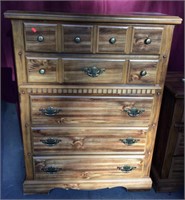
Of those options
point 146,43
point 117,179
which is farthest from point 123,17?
point 117,179

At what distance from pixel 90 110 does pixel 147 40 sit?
0.52 metres

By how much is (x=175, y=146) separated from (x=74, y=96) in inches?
30.7

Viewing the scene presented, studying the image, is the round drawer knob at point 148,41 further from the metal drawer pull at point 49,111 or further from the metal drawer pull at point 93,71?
the metal drawer pull at point 49,111

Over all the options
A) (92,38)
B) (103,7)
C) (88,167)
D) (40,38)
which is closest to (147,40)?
(92,38)

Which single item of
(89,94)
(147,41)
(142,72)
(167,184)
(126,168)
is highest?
(147,41)

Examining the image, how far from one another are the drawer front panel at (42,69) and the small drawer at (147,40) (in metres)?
0.44

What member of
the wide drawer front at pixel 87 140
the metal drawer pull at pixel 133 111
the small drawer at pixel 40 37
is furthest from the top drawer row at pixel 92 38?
the wide drawer front at pixel 87 140

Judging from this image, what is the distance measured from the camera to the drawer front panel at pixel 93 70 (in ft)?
4.67

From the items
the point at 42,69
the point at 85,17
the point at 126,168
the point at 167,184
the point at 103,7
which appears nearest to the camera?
the point at 85,17

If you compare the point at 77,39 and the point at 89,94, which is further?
the point at 89,94

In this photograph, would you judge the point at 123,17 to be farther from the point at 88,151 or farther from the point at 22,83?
the point at 88,151

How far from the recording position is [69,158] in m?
1.69

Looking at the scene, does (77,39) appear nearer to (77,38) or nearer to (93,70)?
(77,38)

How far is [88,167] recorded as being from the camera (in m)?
1.73
